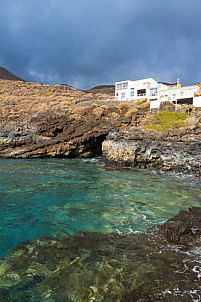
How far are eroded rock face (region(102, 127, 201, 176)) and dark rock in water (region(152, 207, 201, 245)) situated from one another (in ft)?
55.1

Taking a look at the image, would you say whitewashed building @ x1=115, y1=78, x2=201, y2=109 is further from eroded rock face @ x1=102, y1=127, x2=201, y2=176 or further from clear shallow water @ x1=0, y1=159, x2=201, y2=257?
clear shallow water @ x1=0, y1=159, x2=201, y2=257

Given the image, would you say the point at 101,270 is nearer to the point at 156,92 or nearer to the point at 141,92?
the point at 156,92

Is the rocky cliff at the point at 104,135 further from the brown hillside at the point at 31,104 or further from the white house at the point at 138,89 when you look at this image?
the white house at the point at 138,89

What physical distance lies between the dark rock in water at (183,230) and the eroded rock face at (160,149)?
1679 centimetres

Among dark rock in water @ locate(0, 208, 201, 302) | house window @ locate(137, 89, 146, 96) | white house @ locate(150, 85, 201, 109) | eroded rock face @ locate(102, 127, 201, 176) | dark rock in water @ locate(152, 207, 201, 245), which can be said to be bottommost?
dark rock in water @ locate(0, 208, 201, 302)

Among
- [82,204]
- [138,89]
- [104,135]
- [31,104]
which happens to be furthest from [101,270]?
[31,104]

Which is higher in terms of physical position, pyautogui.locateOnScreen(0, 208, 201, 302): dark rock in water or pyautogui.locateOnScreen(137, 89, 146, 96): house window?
pyautogui.locateOnScreen(137, 89, 146, 96): house window

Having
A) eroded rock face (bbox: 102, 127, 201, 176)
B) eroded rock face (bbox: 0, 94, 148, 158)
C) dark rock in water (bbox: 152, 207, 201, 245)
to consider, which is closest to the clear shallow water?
dark rock in water (bbox: 152, 207, 201, 245)

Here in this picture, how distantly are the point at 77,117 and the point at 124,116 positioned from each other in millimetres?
10965

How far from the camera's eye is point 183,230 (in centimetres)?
887

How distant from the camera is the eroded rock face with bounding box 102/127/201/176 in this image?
86.0 ft

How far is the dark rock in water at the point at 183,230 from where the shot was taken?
27.7 ft

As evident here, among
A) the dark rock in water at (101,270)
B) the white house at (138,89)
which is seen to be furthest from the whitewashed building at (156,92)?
the dark rock in water at (101,270)

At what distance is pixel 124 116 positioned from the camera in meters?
40.1
